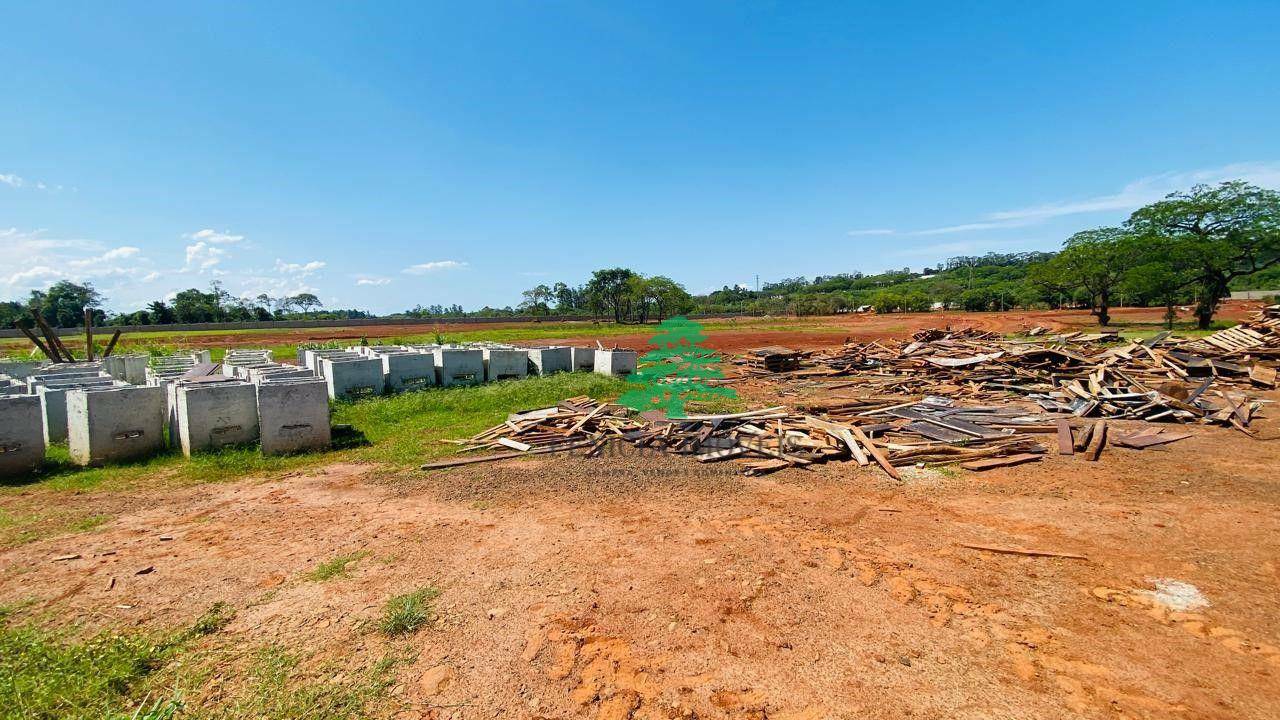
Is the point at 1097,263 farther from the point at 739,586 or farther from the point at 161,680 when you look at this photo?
the point at 161,680

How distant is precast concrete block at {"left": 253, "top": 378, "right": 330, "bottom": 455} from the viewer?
27.4 ft

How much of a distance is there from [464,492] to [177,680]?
3.72m

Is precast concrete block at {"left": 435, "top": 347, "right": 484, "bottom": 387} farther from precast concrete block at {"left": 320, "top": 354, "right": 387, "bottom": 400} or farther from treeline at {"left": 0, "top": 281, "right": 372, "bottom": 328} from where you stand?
treeline at {"left": 0, "top": 281, "right": 372, "bottom": 328}

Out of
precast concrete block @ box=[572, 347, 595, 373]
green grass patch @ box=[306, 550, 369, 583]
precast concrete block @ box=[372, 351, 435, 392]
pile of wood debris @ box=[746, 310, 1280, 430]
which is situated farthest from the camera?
precast concrete block @ box=[572, 347, 595, 373]

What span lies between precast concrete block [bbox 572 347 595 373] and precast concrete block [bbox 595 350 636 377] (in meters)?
0.33

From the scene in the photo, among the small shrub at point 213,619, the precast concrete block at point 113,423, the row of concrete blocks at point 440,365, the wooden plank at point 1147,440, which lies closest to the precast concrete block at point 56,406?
the precast concrete block at point 113,423

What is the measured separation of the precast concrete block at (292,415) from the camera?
8344mm

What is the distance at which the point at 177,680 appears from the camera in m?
3.19

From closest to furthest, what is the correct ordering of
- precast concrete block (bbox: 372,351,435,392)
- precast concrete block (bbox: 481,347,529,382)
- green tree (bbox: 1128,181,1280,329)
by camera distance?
precast concrete block (bbox: 372,351,435,392) → precast concrete block (bbox: 481,347,529,382) → green tree (bbox: 1128,181,1280,329)

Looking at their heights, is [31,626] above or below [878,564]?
above

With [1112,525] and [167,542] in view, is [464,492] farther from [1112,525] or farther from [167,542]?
[1112,525]

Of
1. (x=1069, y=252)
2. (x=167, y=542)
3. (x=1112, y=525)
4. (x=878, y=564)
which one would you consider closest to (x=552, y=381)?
(x=167, y=542)

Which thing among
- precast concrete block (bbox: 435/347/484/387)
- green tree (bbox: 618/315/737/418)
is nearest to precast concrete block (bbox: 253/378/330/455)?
precast concrete block (bbox: 435/347/484/387)

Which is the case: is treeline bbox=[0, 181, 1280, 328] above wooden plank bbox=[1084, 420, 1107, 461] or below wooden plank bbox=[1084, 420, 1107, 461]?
above
